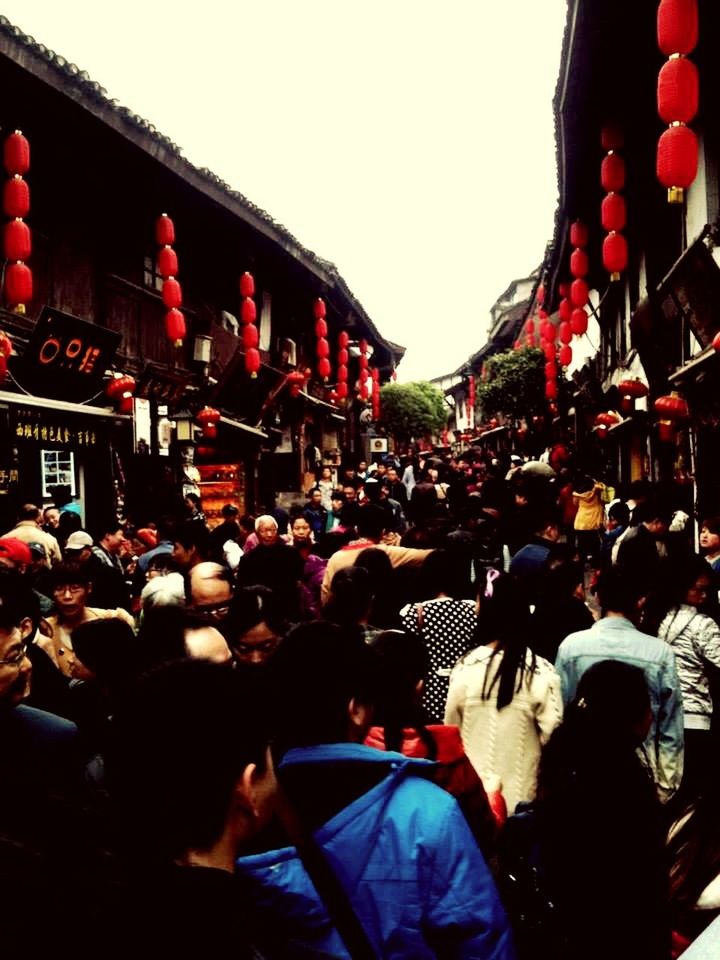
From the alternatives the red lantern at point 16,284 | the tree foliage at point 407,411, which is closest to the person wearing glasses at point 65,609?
the red lantern at point 16,284

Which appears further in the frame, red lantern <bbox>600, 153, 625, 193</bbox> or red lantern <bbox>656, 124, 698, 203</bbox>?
red lantern <bbox>600, 153, 625, 193</bbox>

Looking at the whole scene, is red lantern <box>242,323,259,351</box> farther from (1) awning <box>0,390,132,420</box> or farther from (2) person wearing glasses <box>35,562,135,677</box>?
(2) person wearing glasses <box>35,562,135,677</box>

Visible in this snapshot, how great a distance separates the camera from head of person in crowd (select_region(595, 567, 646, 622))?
5.02 metres

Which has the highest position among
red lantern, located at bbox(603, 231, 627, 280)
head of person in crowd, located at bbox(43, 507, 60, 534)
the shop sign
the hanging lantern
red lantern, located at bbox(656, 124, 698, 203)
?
red lantern, located at bbox(603, 231, 627, 280)

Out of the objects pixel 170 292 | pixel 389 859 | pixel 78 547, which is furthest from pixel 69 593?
pixel 170 292

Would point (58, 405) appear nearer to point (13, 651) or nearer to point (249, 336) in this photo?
point (249, 336)

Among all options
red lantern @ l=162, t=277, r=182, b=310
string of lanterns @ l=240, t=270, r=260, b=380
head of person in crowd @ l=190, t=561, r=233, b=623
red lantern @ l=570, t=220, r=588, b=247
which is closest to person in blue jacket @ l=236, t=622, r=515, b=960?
head of person in crowd @ l=190, t=561, r=233, b=623

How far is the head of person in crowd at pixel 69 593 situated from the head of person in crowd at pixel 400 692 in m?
2.72

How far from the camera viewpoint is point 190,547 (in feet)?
28.0

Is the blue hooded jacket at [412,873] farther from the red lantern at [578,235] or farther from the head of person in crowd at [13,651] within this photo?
the red lantern at [578,235]

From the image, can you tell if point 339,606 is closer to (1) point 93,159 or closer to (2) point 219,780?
(2) point 219,780

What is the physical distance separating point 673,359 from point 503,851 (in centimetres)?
1350

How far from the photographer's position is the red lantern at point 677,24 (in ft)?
25.1

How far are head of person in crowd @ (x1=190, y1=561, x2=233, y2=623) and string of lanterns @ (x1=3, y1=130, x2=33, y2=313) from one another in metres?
5.52
